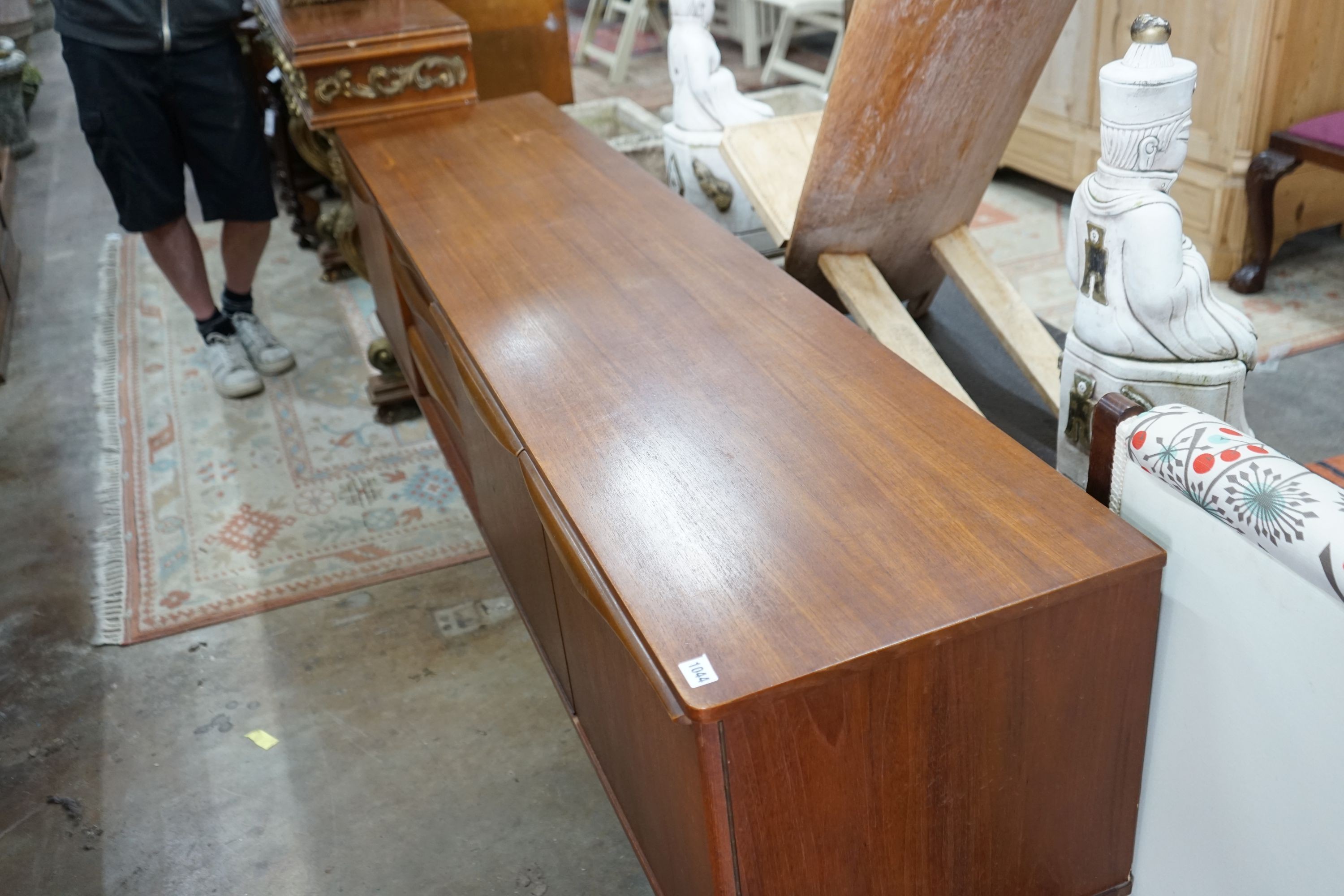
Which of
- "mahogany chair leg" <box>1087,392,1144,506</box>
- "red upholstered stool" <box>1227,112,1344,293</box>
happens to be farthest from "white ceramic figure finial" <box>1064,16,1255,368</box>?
"red upholstered stool" <box>1227,112,1344,293</box>

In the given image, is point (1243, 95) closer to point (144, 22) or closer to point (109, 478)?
point (144, 22)

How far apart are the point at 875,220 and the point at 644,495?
1.19m

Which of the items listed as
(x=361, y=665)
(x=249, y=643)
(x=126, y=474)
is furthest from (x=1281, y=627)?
(x=126, y=474)

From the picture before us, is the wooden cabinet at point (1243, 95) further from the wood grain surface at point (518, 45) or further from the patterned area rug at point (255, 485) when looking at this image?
the patterned area rug at point (255, 485)

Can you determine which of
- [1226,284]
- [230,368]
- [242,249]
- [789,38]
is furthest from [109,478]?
[789,38]

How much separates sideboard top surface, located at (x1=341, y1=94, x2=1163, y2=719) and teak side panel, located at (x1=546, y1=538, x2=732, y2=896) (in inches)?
4.5

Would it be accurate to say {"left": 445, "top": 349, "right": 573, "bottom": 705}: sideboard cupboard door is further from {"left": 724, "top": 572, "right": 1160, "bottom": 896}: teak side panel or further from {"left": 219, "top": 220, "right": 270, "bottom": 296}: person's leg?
{"left": 219, "top": 220, "right": 270, "bottom": 296}: person's leg

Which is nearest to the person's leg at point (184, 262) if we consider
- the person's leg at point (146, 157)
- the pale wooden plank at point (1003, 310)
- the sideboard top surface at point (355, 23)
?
Result: the person's leg at point (146, 157)

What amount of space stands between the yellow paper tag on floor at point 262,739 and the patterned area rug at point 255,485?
38cm

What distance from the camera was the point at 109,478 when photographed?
2842mm

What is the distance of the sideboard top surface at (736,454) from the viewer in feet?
3.41

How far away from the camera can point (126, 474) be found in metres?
2.85

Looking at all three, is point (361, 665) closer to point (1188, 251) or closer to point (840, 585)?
point (840, 585)

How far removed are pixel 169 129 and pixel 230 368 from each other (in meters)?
0.69
